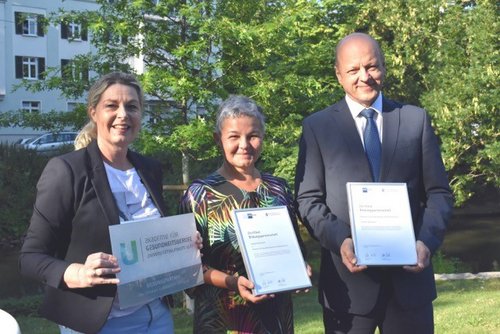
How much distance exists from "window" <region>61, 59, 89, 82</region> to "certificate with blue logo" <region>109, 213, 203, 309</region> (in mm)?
7543

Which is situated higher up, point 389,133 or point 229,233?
point 389,133

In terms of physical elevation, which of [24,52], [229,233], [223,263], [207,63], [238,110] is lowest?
[223,263]

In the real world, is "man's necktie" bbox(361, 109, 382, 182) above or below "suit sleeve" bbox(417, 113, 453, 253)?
above

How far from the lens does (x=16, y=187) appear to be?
2481 centimetres

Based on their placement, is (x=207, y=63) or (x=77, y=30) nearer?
(x=207, y=63)

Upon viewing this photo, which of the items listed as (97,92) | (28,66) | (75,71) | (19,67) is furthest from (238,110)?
(28,66)

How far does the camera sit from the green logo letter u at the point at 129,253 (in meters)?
2.87

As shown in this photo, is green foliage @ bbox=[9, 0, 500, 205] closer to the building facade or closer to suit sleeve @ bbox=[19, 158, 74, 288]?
suit sleeve @ bbox=[19, 158, 74, 288]

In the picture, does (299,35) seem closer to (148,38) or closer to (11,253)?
(148,38)

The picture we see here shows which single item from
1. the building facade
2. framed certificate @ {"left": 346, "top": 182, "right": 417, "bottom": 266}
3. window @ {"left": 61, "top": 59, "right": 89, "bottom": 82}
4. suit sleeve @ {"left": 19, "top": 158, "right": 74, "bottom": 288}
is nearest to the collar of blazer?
suit sleeve @ {"left": 19, "top": 158, "right": 74, "bottom": 288}

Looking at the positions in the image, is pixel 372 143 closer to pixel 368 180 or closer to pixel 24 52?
pixel 368 180

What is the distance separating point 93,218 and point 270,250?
832 mm

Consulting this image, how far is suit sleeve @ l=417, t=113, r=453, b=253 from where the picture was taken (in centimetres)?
329

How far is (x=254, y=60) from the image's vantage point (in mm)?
10039
